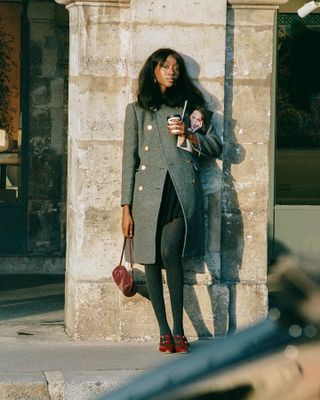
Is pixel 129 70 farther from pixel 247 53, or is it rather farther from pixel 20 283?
pixel 20 283

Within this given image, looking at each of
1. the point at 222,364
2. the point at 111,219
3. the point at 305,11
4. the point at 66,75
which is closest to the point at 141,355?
the point at 111,219

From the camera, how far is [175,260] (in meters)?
8.71

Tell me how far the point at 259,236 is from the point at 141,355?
127 centimetres

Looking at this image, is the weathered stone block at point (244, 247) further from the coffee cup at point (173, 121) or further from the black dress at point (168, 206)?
the coffee cup at point (173, 121)

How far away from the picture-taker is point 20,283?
12.3 metres

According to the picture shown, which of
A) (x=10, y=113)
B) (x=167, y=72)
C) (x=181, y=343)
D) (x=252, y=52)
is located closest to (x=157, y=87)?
(x=167, y=72)

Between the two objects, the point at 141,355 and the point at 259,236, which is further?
the point at 259,236

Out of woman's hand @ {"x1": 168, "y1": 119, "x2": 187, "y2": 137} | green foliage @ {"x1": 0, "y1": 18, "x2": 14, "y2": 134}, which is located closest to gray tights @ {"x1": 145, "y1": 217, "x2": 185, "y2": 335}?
woman's hand @ {"x1": 168, "y1": 119, "x2": 187, "y2": 137}

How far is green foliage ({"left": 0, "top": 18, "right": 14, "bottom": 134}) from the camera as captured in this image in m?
12.9

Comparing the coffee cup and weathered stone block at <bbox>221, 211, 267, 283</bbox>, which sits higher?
the coffee cup

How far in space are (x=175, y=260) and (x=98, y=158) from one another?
0.94 m

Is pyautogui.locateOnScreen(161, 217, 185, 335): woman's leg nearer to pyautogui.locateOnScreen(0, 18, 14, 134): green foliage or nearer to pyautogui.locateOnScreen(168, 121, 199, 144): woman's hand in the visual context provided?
pyautogui.locateOnScreen(168, 121, 199, 144): woman's hand

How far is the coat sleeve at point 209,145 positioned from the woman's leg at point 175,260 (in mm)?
475

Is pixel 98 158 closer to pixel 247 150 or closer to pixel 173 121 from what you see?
pixel 173 121
